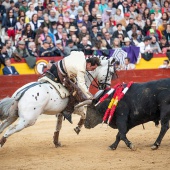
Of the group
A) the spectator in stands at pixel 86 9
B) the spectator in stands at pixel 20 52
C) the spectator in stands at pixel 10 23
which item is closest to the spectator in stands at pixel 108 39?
the spectator in stands at pixel 86 9

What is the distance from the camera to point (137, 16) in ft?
56.7

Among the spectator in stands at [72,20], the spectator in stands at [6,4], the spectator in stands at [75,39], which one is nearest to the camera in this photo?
the spectator in stands at [75,39]

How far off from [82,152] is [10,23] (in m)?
7.60

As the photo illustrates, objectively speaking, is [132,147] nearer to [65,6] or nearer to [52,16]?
[52,16]

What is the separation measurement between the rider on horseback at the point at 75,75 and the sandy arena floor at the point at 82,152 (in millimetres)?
678

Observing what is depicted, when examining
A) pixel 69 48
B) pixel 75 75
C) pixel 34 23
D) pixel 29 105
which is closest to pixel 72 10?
pixel 34 23

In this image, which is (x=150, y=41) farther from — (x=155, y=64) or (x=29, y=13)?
(x=29, y=13)

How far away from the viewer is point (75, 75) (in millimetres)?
8930

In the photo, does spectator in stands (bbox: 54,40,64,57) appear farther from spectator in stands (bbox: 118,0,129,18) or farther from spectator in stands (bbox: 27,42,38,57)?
spectator in stands (bbox: 118,0,129,18)

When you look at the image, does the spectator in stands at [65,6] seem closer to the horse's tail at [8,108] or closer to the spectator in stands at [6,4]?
the spectator in stands at [6,4]

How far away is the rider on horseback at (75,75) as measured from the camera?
345 inches

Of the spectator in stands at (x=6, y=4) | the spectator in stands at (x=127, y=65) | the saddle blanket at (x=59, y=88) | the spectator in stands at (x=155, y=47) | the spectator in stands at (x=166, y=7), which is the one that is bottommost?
the spectator in stands at (x=127, y=65)

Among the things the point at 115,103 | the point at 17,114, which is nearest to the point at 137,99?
the point at 115,103

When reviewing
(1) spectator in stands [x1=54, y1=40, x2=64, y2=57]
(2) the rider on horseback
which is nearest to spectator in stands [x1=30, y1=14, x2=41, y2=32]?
(1) spectator in stands [x1=54, y1=40, x2=64, y2=57]
